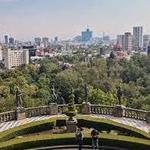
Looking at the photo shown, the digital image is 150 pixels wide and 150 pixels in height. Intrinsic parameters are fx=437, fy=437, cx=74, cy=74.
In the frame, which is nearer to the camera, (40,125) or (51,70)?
(40,125)

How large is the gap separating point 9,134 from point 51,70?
82.8m

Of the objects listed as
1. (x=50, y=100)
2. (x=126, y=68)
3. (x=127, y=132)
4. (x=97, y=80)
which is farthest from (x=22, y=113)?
(x=126, y=68)

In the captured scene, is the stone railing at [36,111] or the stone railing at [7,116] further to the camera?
the stone railing at [36,111]

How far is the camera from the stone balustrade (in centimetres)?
3625

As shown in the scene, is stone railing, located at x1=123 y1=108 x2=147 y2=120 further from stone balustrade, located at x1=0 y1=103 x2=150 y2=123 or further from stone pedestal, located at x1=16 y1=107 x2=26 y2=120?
stone pedestal, located at x1=16 y1=107 x2=26 y2=120

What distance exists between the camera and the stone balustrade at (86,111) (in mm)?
36250

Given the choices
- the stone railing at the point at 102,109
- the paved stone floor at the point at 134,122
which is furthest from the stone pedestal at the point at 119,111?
the stone railing at the point at 102,109

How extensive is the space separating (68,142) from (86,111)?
Answer: 37.1 feet

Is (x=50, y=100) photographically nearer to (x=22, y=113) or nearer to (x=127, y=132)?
(x=22, y=113)

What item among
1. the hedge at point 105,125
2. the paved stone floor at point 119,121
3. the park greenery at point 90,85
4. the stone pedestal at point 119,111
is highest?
the stone pedestal at point 119,111

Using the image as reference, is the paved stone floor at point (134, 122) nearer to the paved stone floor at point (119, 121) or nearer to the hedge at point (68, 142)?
the paved stone floor at point (119, 121)

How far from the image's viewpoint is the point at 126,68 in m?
102

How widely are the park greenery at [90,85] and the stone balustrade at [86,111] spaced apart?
67.8 ft

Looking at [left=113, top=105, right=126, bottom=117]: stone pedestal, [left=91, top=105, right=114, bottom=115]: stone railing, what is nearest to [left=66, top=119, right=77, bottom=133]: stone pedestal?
[left=113, top=105, right=126, bottom=117]: stone pedestal
